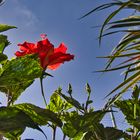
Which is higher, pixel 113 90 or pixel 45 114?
pixel 113 90

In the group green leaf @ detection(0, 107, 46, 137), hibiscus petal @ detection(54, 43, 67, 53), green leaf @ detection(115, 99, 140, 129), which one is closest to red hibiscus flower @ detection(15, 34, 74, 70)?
hibiscus petal @ detection(54, 43, 67, 53)

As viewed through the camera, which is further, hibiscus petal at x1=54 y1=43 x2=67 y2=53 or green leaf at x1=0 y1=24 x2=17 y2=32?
hibiscus petal at x1=54 y1=43 x2=67 y2=53

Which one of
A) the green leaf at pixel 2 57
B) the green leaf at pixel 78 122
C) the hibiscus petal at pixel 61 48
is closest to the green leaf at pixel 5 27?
the green leaf at pixel 2 57

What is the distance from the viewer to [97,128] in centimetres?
72

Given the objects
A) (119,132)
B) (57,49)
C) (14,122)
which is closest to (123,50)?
(57,49)

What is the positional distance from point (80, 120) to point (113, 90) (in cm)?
165

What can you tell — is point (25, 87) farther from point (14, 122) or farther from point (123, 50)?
point (123, 50)

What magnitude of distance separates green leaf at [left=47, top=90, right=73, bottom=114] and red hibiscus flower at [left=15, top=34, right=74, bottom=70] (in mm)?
61

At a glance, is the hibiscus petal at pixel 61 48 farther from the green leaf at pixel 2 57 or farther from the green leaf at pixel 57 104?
the green leaf at pixel 2 57

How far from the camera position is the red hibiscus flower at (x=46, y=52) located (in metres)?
0.82

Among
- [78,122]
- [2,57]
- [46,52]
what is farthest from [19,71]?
[46,52]

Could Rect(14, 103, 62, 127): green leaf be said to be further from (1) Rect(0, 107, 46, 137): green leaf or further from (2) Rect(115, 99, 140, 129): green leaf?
(2) Rect(115, 99, 140, 129): green leaf

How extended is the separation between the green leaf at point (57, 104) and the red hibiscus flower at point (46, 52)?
61mm

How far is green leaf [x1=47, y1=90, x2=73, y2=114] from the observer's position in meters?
0.78
